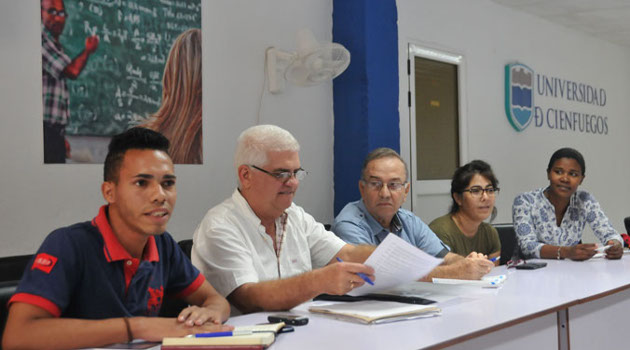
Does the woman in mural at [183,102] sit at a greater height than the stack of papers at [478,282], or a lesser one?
greater

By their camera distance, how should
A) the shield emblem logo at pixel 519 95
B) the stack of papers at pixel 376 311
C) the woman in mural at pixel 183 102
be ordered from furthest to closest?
the shield emblem logo at pixel 519 95 < the woman in mural at pixel 183 102 < the stack of papers at pixel 376 311

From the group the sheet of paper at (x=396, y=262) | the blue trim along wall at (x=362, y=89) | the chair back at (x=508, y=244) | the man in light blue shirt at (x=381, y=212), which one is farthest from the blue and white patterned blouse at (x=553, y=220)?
the sheet of paper at (x=396, y=262)

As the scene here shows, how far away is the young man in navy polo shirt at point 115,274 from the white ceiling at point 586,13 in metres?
4.69

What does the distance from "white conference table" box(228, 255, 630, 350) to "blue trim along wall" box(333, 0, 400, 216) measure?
1.53m

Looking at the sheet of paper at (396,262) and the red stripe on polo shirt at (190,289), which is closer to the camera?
the sheet of paper at (396,262)

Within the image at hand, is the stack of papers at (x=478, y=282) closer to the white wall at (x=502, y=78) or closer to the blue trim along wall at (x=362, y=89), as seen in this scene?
the blue trim along wall at (x=362, y=89)

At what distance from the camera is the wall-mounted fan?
3.53 metres

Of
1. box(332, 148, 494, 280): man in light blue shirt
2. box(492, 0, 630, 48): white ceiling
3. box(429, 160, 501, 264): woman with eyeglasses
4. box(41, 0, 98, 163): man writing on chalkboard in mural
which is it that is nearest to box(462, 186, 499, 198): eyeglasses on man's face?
box(429, 160, 501, 264): woman with eyeglasses

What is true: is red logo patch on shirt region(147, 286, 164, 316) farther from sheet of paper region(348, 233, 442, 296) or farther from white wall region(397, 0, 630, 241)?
white wall region(397, 0, 630, 241)

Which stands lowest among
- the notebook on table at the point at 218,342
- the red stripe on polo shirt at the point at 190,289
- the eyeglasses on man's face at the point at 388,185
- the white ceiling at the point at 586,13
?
the notebook on table at the point at 218,342

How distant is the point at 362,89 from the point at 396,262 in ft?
7.72

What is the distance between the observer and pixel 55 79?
285cm

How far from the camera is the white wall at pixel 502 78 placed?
5.07 m

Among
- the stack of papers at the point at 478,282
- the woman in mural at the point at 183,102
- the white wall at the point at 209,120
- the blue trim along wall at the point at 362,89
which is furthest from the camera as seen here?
the blue trim along wall at the point at 362,89
